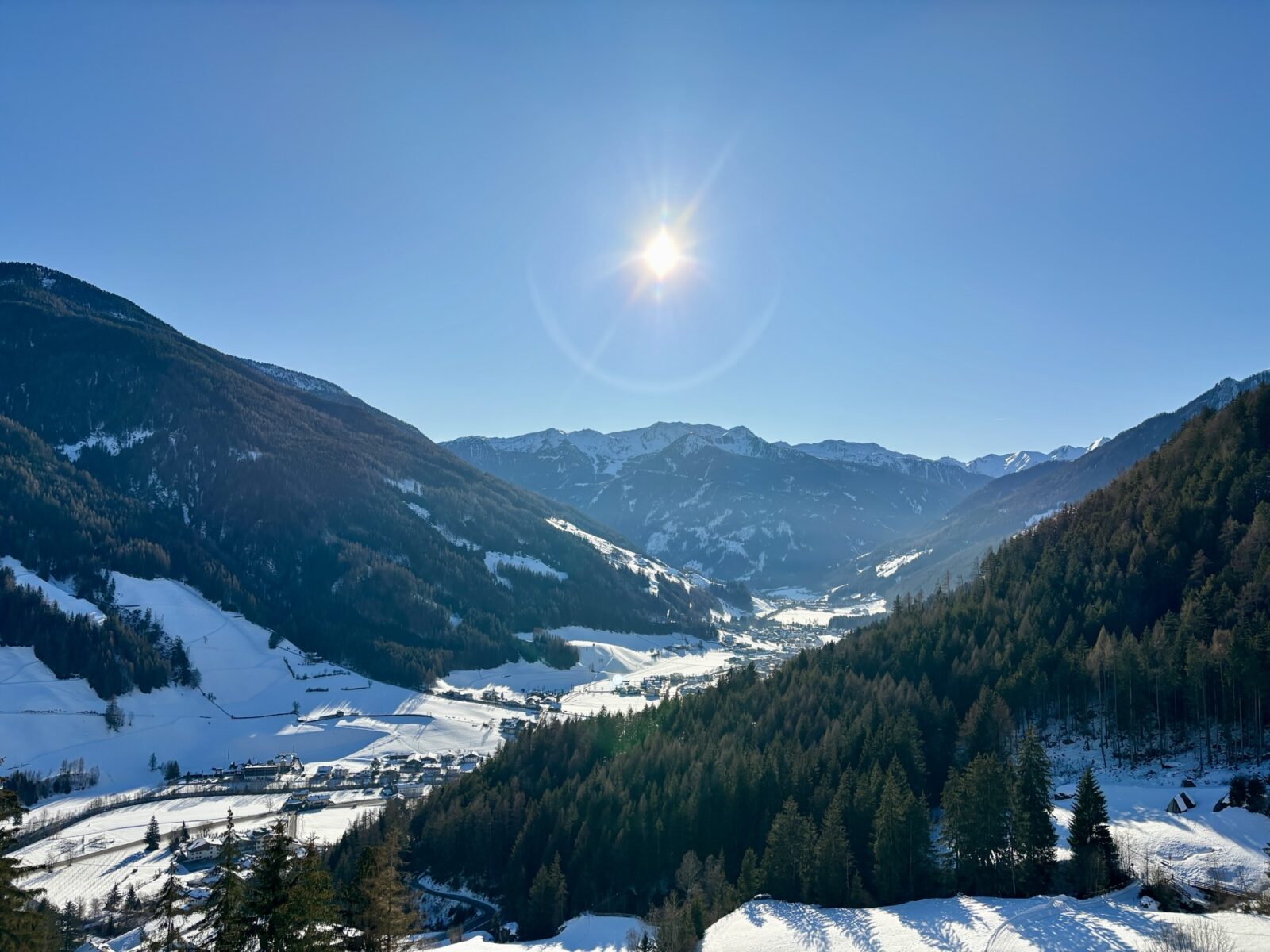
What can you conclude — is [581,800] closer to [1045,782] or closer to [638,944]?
[638,944]

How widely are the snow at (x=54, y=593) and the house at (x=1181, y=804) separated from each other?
19288cm

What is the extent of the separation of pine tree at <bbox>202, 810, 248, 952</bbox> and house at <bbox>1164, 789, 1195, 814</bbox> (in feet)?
204

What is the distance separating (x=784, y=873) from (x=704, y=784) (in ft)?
59.7

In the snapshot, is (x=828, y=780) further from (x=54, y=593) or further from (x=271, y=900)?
(x=54, y=593)

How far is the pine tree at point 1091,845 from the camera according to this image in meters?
50.2

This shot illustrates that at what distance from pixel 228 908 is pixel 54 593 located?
18968cm

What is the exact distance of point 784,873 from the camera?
206ft

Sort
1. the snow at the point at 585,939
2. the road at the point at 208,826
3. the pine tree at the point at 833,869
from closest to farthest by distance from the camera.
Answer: the pine tree at the point at 833,869
the snow at the point at 585,939
the road at the point at 208,826

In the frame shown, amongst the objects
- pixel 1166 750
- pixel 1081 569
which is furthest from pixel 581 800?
pixel 1081 569

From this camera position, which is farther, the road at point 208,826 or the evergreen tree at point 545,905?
the road at point 208,826

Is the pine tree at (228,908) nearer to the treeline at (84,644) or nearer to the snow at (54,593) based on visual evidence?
the treeline at (84,644)

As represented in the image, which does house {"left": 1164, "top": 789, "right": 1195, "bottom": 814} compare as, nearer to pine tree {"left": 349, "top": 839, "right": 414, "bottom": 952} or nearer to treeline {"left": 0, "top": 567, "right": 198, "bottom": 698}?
pine tree {"left": 349, "top": 839, "right": 414, "bottom": 952}

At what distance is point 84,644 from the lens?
162 m

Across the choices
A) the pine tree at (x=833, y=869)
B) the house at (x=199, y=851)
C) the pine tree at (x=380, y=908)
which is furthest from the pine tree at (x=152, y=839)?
the pine tree at (x=833, y=869)
